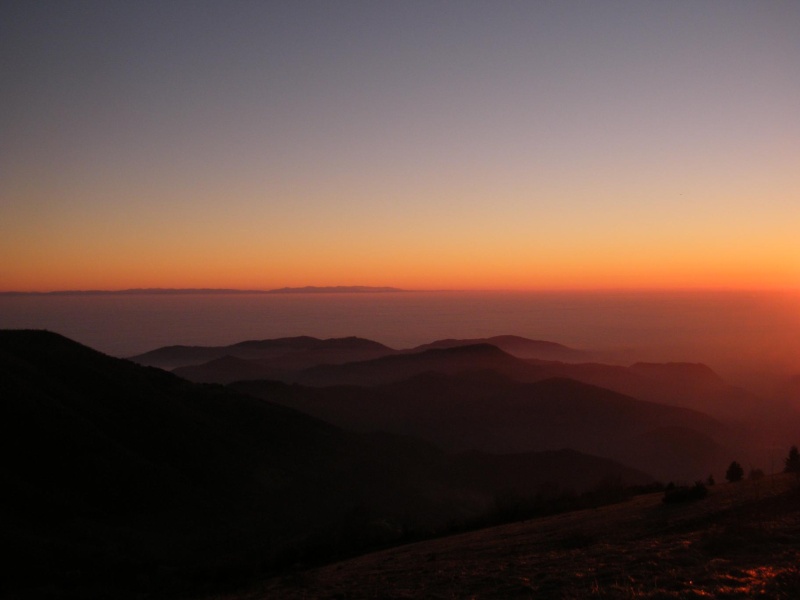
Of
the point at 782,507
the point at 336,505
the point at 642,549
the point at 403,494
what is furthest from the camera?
the point at 403,494

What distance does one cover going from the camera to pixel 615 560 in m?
8.70

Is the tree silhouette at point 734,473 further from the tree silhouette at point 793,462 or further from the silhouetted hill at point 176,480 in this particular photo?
the silhouetted hill at point 176,480

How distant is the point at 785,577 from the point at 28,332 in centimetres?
4137

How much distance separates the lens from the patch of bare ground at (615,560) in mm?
7152

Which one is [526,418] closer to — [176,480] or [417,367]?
[417,367]

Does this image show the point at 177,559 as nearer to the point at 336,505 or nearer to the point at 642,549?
the point at 336,505

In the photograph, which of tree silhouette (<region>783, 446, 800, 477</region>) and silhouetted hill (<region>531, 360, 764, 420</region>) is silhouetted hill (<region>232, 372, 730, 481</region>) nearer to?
silhouetted hill (<region>531, 360, 764, 420</region>)

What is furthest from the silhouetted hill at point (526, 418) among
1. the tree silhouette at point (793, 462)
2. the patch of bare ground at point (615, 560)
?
the patch of bare ground at point (615, 560)

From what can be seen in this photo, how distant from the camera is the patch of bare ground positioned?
715cm

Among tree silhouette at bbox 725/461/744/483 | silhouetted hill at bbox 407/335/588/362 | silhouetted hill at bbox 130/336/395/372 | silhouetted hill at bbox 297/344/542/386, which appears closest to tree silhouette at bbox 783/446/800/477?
tree silhouette at bbox 725/461/744/483

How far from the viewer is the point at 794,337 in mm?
151750

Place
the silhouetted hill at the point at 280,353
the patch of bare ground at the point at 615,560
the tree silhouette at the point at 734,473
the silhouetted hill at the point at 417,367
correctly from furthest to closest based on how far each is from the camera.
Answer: the silhouetted hill at the point at 280,353 → the silhouetted hill at the point at 417,367 → the tree silhouette at the point at 734,473 → the patch of bare ground at the point at 615,560

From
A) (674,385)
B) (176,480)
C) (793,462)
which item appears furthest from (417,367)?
(793,462)

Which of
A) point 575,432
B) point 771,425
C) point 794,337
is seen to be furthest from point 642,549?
point 794,337
